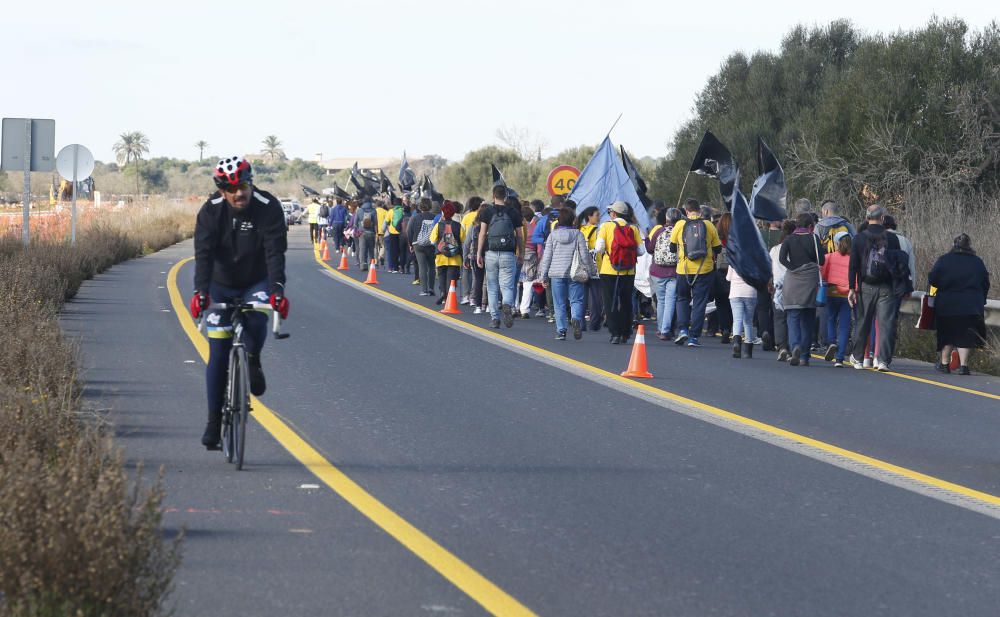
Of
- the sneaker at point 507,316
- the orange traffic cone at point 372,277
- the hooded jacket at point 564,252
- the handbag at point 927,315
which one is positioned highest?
the hooded jacket at point 564,252

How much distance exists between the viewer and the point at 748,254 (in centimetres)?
1644

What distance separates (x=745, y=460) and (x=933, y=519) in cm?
188

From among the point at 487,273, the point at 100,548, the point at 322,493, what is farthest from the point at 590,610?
the point at 487,273

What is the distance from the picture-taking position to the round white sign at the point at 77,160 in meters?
32.9

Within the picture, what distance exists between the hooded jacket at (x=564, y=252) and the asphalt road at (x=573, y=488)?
275 centimetres

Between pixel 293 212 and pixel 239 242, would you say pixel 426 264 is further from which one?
pixel 293 212

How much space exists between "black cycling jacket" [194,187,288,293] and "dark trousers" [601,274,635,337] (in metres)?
9.22

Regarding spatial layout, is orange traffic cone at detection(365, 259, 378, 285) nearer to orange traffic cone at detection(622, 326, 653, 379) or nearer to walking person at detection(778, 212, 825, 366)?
walking person at detection(778, 212, 825, 366)

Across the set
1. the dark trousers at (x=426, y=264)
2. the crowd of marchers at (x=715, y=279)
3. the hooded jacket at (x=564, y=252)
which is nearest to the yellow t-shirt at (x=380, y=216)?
the dark trousers at (x=426, y=264)

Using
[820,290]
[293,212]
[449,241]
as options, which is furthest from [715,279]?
[293,212]

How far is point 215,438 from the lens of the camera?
8992 mm

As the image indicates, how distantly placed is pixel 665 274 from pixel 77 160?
19.3m

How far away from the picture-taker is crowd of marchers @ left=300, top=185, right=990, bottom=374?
1552 centimetres

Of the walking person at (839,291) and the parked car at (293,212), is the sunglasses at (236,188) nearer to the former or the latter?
the walking person at (839,291)
